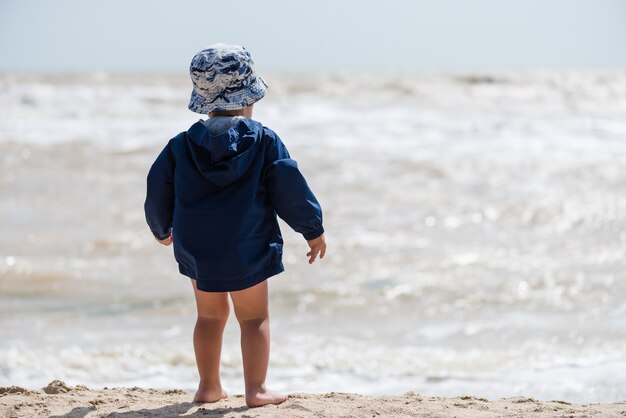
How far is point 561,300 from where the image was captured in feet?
17.3

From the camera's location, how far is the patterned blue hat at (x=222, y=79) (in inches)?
101

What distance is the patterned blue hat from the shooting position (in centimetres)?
257

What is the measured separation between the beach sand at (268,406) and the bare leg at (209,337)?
0.06 m

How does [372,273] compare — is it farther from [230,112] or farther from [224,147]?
[224,147]

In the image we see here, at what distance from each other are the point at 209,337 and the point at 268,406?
11.8 inches

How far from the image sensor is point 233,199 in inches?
99.2

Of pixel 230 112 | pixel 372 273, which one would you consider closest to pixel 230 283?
pixel 230 112

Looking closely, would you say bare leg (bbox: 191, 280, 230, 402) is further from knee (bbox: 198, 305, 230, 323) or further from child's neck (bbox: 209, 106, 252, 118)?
child's neck (bbox: 209, 106, 252, 118)

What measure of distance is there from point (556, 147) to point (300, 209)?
11.2 m

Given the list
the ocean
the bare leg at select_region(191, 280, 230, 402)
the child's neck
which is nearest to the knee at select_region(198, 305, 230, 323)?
the bare leg at select_region(191, 280, 230, 402)

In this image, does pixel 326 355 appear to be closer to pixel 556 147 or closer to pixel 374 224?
pixel 374 224

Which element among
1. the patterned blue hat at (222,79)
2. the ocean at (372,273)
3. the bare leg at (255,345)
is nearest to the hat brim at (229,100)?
the patterned blue hat at (222,79)

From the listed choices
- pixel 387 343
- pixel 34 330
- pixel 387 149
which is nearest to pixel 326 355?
pixel 387 343

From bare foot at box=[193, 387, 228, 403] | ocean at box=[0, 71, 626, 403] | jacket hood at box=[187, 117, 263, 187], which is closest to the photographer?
jacket hood at box=[187, 117, 263, 187]
